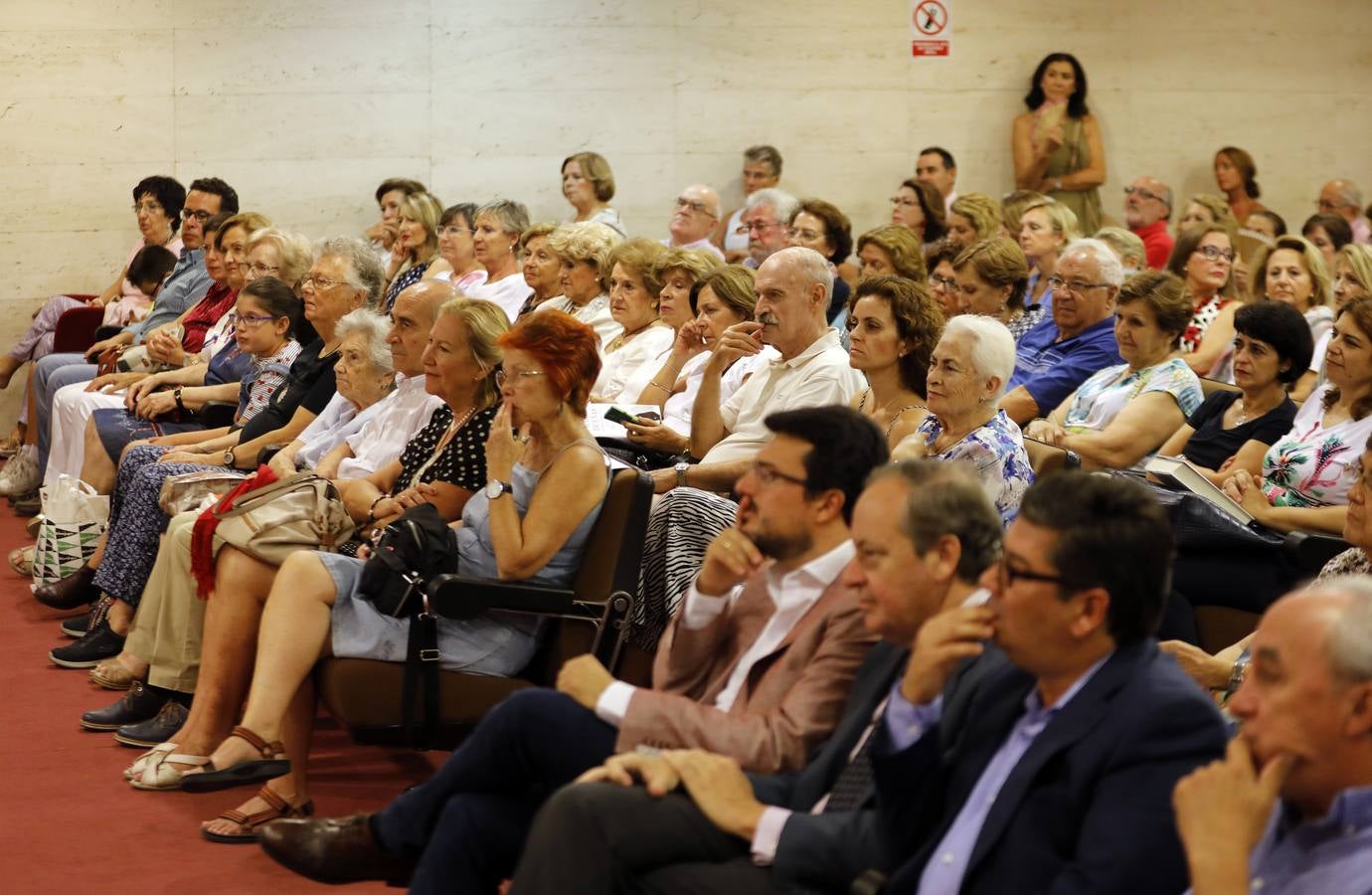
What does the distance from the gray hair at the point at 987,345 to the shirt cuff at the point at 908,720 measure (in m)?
1.72

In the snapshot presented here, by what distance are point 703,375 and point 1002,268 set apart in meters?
1.23

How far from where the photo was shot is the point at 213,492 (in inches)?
184

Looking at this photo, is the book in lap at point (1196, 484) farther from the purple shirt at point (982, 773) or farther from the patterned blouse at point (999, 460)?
the purple shirt at point (982, 773)

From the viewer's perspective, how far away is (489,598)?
3484 mm

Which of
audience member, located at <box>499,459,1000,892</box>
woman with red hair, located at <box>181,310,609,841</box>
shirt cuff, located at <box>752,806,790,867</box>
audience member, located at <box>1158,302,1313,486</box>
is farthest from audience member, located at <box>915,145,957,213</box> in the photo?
shirt cuff, located at <box>752,806,790,867</box>

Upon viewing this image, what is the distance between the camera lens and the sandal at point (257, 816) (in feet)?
11.7

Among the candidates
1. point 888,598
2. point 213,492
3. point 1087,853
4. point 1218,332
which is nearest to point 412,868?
point 888,598

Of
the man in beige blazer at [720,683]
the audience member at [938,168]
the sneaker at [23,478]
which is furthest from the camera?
the audience member at [938,168]

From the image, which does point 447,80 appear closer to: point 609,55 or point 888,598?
point 609,55

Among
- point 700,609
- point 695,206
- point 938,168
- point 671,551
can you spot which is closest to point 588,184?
point 695,206

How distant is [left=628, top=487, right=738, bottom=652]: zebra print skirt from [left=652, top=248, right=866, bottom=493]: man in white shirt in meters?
0.55

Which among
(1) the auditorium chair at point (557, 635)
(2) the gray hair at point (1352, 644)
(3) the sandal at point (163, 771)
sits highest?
(2) the gray hair at point (1352, 644)

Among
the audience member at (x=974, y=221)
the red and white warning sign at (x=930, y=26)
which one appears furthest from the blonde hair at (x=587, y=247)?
the red and white warning sign at (x=930, y=26)

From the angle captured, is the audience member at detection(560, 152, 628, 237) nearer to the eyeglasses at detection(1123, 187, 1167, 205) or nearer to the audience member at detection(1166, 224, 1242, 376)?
the eyeglasses at detection(1123, 187, 1167, 205)
